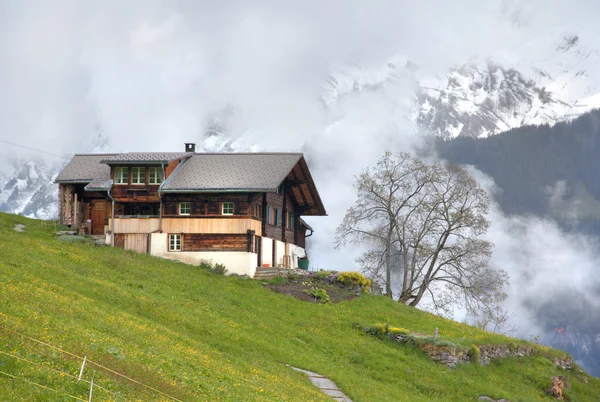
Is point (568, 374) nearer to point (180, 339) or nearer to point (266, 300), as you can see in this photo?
point (266, 300)

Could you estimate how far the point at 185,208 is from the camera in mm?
51219

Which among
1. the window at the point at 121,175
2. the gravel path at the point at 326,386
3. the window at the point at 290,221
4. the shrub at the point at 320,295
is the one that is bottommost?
the gravel path at the point at 326,386

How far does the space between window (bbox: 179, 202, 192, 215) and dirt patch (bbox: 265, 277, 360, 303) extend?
797 centimetres

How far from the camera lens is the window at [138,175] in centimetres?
5144

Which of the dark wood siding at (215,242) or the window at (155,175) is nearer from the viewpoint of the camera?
the dark wood siding at (215,242)

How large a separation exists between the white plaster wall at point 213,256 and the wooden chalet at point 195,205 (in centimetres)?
A: 6

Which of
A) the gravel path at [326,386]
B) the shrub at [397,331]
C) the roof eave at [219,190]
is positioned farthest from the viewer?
the roof eave at [219,190]

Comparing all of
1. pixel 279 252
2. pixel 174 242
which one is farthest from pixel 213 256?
pixel 279 252

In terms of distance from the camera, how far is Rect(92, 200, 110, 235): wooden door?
181ft

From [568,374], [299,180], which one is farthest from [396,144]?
[568,374]

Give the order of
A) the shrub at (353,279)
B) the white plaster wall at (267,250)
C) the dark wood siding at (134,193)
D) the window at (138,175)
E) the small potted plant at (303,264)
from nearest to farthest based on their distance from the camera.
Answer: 1. the shrub at (353,279)
2. the dark wood siding at (134,193)
3. the window at (138,175)
4. the white plaster wall at (267,250)
5. the small potted plant at (303,264)

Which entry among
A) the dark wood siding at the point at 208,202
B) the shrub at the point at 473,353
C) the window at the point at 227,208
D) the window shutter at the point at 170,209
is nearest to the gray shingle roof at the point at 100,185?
the window shutter at the point at 170,209

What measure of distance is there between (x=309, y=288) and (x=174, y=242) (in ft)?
31.8

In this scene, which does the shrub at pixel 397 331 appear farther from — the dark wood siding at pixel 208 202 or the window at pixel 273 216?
the window at pixel 273 216
